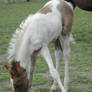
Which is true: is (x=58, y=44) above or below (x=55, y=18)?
below

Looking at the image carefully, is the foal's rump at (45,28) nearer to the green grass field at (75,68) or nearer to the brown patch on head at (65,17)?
the brown patch on head at (65,17)

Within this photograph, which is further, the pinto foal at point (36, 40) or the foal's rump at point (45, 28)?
the foal's rump at point (45, 28)

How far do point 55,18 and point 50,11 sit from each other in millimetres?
172

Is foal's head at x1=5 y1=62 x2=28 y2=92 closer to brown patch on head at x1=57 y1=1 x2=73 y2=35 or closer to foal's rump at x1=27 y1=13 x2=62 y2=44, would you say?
foal's rump at x1=27 y1=13 x2=62 y2=44

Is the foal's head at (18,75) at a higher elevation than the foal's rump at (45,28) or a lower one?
lower

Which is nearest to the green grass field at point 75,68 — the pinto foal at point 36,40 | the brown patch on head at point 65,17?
the pinto foal at point 36,40

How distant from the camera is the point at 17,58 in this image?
468 cm

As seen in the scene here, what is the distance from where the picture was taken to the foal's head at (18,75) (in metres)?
4.56

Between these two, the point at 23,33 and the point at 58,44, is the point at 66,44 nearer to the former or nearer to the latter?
the point at 58,44

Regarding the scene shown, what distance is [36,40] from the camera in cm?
485

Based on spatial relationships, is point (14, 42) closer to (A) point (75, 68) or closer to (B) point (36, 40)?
(B) point (36, 40)

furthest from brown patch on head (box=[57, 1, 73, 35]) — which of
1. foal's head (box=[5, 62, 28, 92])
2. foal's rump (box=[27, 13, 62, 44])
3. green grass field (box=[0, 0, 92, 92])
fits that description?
foal's head (box=[5, 62, 28, 92])

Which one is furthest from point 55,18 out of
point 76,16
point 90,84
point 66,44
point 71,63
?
point 76,16

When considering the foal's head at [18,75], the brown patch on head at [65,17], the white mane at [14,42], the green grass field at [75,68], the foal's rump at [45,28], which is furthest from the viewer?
the green grass field at [75,68]
